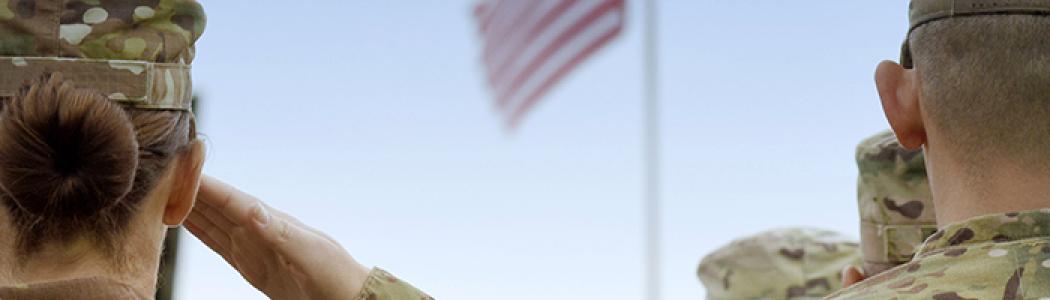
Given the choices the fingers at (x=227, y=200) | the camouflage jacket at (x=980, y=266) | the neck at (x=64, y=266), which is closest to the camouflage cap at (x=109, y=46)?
the neck at (x=64, y=266)

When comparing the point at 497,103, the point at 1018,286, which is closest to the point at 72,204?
the point at 1018,286

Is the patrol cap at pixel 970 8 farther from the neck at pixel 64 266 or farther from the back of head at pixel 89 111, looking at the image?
the neck at pixel 64 266

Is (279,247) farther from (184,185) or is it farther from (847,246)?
(847,246)

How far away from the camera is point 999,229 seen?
284cm

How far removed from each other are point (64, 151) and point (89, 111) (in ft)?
0.26

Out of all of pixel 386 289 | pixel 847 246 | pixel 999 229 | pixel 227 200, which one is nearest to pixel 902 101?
pixel 999 229

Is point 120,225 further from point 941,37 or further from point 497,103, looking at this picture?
point 497,103

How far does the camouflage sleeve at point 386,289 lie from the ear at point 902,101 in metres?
1.08

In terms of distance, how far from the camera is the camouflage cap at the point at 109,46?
2559mm

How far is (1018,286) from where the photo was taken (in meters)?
2.71

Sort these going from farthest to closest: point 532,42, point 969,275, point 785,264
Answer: point 532,42 → point 785,264 → point 969,275

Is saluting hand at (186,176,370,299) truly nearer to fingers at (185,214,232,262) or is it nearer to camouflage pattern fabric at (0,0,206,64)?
fingers at (185,214,232,262)

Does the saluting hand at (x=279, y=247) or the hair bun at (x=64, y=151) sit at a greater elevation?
the hair bun at (x=64, y=151)

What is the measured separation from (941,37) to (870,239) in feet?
4.79
